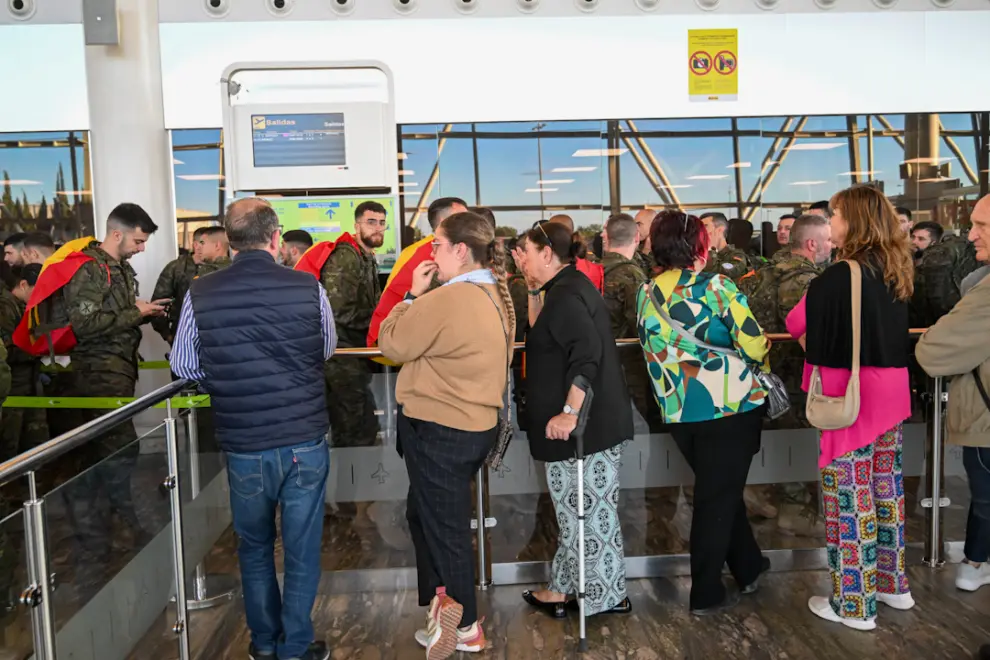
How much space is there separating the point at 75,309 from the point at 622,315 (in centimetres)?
301

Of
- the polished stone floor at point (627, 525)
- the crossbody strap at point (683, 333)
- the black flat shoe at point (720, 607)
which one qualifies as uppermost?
the crossbody strap at point (683, 333)

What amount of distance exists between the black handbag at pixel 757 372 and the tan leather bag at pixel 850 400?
196 mm

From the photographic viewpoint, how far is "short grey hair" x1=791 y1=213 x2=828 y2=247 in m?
4.28

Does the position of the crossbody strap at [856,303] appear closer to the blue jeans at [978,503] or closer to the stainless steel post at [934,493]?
the blue jeans at [978,503]

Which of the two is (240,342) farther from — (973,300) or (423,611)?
(973,300)

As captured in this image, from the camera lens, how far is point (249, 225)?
2.79 meters

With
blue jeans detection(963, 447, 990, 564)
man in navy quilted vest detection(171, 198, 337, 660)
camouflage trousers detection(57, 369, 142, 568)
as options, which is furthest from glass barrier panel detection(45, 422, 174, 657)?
blue jeans detection(963, 447, 990, 564)

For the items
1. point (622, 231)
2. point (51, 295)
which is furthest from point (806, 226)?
point (51, 295)

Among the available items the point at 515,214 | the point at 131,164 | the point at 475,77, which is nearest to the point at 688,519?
the point at 515,214

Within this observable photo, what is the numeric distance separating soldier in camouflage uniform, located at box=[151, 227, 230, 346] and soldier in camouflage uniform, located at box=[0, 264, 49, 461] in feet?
2.56

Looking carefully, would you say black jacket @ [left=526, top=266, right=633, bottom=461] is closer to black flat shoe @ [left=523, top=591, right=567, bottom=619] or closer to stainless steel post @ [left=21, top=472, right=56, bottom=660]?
black flat shoe @ [left=523, top=591, right=567, bottom=619]

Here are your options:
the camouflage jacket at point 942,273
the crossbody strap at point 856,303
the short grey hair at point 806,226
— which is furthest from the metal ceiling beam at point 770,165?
the crossbody strap at point 856,303

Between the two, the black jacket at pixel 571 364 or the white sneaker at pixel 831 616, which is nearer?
the black jacket at pixel 571 364

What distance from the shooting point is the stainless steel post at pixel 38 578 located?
1945mm
